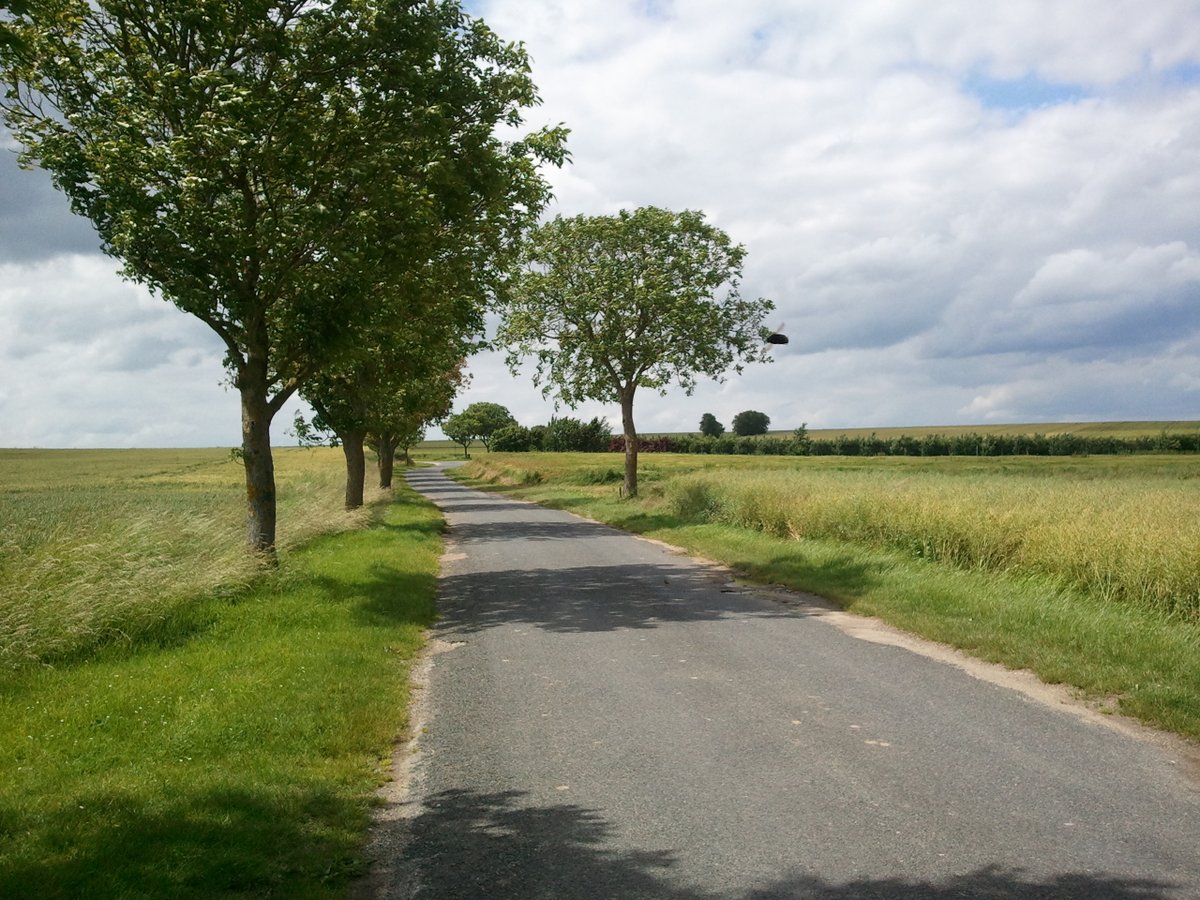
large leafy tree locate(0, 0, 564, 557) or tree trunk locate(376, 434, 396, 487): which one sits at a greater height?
large leafy tree locate(0, 0, 564, 557)

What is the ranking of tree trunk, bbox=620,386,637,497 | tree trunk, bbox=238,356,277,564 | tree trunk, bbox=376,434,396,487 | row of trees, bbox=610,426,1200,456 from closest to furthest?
tree trunk, bbox=238,356,277,564, tree trunk, bbox=620,386,637,497, tree trunk, bbox=376,434,396,487, row of trees, bbox=610,426,1200,456

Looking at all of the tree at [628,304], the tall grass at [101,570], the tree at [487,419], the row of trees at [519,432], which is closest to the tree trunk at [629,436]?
the tree at [628,304]

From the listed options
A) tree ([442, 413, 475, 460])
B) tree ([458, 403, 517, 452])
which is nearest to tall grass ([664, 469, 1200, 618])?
tree ([442, 413, 475, 460])

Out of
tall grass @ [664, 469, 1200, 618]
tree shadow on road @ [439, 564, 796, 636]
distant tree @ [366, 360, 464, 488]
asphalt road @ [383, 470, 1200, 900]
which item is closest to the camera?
asphalt road @ [383, 470, 1200, 900]

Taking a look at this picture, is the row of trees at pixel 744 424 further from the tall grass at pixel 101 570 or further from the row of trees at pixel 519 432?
the tall grass at pixel 101 570

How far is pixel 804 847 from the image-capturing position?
195 inches

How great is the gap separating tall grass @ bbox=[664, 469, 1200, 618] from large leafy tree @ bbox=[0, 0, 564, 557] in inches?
374

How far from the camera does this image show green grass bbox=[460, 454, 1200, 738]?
8914 mm

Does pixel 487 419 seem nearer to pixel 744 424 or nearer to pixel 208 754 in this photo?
pixel 744 424

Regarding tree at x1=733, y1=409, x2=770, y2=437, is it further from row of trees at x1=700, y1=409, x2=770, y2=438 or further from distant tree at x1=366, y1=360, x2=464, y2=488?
distant tree at x1=366, y1=360, x2=464, y2=488

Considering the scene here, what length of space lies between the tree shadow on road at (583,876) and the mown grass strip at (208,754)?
424 millimetres

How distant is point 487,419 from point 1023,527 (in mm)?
137466

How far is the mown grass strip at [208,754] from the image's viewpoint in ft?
15.7

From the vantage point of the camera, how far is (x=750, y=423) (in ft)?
433
